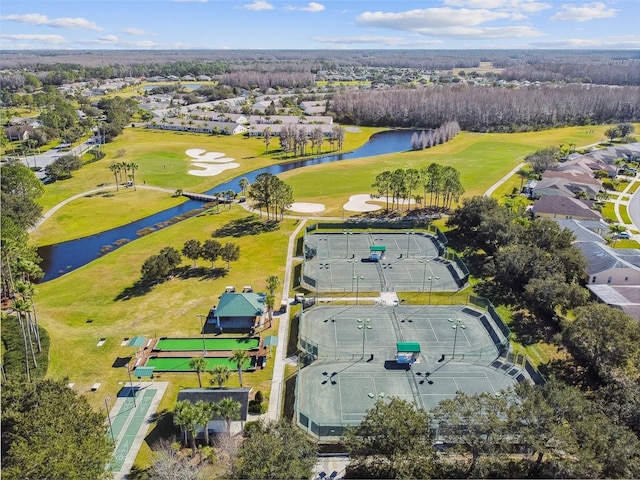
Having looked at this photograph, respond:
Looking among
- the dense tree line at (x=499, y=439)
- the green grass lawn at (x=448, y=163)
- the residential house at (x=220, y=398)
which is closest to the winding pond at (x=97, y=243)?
the green grass lawn at (x=448, y=163)

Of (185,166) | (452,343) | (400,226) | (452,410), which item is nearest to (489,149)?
(400,226)

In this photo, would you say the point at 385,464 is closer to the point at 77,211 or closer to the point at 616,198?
the point at 77,211

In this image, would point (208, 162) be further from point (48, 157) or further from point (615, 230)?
point (615, 230)

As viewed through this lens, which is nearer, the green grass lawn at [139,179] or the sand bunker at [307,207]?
the green grass lawn at [139,179]

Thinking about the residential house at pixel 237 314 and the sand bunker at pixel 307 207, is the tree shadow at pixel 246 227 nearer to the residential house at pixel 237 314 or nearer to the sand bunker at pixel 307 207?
the sand bunker at pixel 307 207

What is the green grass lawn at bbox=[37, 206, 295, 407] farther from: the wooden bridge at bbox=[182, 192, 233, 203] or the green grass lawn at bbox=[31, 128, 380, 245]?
the wooden bridge at bbox=[182, 192, 233, 203]
